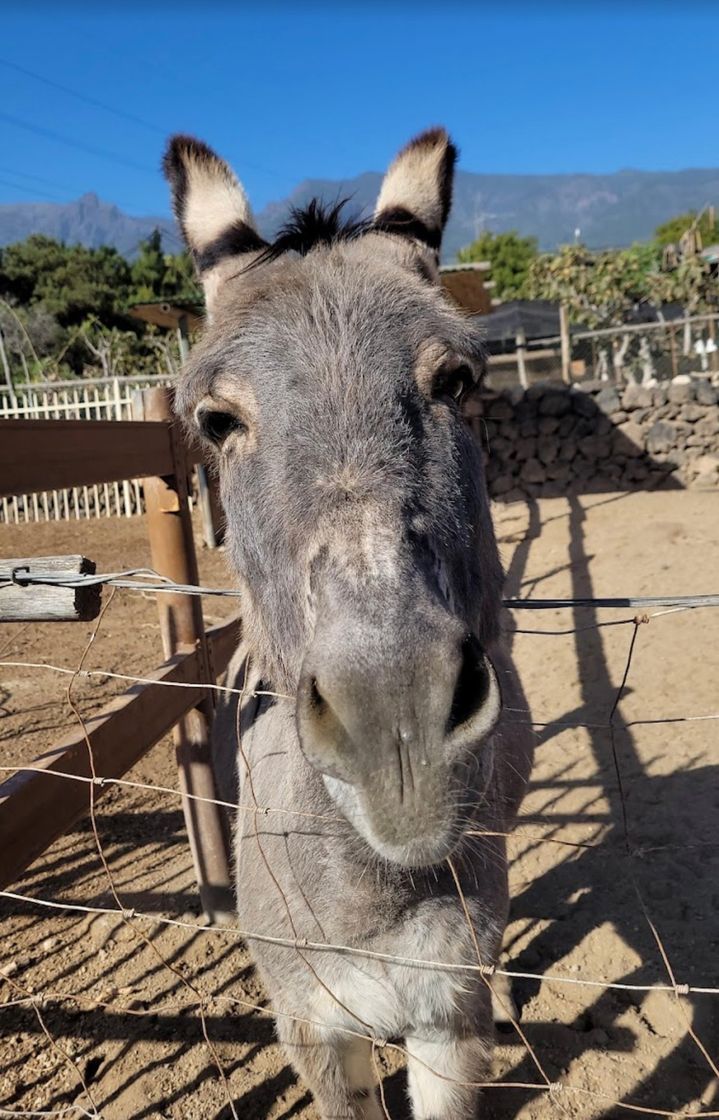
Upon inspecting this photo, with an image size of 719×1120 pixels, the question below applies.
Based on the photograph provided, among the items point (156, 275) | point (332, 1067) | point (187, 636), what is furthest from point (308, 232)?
point (156, 275)

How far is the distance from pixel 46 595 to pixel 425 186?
1.98m

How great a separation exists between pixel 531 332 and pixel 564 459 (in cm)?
1334

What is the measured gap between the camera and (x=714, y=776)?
Answer: 483 centimetres

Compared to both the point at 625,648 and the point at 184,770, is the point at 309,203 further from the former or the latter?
the point at 625,648

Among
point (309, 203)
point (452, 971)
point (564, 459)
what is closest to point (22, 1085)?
point (452, 971)

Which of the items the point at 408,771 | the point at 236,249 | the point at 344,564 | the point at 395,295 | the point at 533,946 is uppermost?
the point at 236,249

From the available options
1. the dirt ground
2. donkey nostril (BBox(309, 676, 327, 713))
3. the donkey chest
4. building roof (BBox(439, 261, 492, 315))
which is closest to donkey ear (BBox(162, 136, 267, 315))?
donkey nostril (BBox(309, 676, 327, 713))

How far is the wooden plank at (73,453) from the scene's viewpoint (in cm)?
217

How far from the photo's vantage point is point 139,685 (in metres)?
2.94

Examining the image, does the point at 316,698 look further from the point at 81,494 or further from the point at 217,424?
the point at 81,494

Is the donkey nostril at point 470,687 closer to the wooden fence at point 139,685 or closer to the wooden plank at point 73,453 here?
the wooden fence at point 139,685

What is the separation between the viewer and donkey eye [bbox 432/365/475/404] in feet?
6.01

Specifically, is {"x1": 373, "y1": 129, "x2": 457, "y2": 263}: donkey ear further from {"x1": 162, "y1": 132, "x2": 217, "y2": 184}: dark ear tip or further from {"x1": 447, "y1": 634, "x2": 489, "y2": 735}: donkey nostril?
{"x1": 447, "y1": 634, "x2": 489, "y2": 735}: donkey nostril

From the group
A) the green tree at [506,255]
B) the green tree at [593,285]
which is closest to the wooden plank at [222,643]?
the green tree at [593,285]
